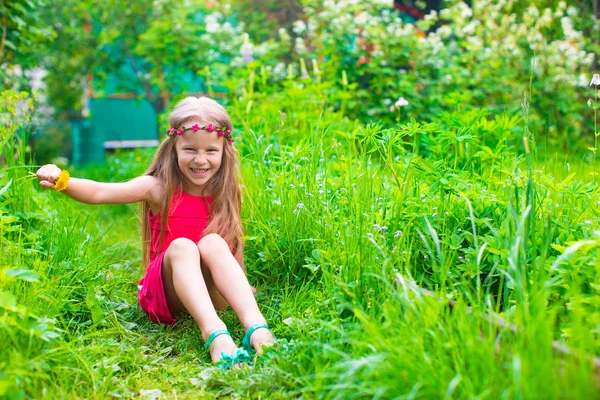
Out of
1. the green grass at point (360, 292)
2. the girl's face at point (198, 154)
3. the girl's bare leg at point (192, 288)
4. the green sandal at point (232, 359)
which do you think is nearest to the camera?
the green grass at point (360, 292)

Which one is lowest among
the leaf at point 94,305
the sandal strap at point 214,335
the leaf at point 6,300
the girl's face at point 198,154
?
the sandal strap at point 214,335

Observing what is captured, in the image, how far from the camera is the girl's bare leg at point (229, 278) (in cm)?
240

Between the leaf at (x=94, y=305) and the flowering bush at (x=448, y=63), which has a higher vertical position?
the flowering bush at (x=448, y=63)

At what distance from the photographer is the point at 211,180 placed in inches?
113

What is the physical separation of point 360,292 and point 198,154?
3.30 feet

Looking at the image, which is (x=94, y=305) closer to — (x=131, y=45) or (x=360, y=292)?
(x=360, y=292)

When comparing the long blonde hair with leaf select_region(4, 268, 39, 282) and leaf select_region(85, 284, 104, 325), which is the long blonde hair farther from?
leaf select_region(4, 268, 39, 282)

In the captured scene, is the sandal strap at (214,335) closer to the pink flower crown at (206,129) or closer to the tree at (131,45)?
the pink flower crown at (206,129)

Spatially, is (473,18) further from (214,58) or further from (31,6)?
(31,6)

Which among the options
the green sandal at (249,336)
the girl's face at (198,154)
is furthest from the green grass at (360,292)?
the girl's face at (198,154)

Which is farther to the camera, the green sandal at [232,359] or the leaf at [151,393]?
the green sandal at [232,359]

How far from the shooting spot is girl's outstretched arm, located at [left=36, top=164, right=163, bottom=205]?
2.38 m

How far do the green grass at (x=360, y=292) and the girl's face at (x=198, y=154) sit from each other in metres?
0.34

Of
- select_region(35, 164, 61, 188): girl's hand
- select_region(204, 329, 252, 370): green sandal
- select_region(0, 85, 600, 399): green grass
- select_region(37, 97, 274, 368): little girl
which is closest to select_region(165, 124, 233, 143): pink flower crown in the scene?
select_region(37, 97, 274, 368): little girl
